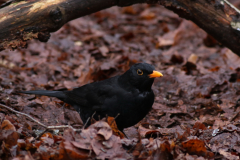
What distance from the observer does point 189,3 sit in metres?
4.68

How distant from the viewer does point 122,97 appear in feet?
13.2

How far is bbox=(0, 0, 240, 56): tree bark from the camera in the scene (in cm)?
398

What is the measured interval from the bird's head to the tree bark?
1171mm

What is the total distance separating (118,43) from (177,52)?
170 centimetres

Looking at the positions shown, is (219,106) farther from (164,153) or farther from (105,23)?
(105,23)

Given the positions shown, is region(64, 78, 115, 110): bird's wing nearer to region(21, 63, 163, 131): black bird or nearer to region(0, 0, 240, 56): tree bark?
region(21, 63, 163, 131): black bird

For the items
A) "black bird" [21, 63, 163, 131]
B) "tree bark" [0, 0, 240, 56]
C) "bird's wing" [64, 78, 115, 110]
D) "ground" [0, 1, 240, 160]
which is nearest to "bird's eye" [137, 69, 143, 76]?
"black bird" [21, 63, 163, 131]

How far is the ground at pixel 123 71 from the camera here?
2.96 metres

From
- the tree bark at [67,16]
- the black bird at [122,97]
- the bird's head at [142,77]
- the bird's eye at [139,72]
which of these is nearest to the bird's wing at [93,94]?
the black bird at [122,97]

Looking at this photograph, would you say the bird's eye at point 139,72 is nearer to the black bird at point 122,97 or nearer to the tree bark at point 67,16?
the black bird at point 122,97

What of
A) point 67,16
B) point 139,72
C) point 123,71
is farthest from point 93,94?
point 123,71

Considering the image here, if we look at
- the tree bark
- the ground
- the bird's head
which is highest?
the tree bark

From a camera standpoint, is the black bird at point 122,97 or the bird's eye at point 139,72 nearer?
the black bird at point 122,97

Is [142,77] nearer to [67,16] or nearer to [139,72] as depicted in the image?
[139,72]
